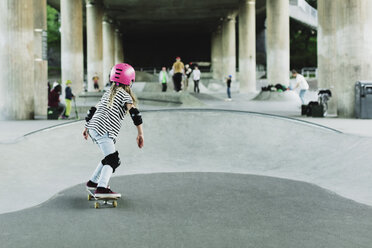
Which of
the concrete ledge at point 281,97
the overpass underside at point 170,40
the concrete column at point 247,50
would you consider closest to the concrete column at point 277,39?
the overpass underside at point 170,40

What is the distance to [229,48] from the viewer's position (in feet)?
165

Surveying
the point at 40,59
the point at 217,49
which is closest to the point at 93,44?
the point at 40,59

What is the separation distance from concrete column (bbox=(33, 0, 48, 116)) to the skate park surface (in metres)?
7.57

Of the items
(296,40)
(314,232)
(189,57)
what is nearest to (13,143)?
(314,232)

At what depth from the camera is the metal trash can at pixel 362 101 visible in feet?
49.9

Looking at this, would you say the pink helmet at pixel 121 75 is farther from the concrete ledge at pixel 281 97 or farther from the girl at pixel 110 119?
the concrete ledge at pixel 281 97

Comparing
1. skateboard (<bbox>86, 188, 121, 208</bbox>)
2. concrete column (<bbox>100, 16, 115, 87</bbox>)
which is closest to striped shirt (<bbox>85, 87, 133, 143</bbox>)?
skateboard (<bbox>86, 188, 121, 208</bbox>)

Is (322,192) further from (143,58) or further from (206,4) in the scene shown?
(143,58)

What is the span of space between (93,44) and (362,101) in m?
27.5

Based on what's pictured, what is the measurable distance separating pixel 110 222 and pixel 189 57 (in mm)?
71293

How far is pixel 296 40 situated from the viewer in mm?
67000

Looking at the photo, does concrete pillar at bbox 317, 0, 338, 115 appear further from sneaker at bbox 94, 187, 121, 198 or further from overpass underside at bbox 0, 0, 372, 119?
sneaker at bbox 94, 187, 121, 198

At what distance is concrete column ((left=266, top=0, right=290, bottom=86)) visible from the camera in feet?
104

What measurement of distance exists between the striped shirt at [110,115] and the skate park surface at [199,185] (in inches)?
40.7
